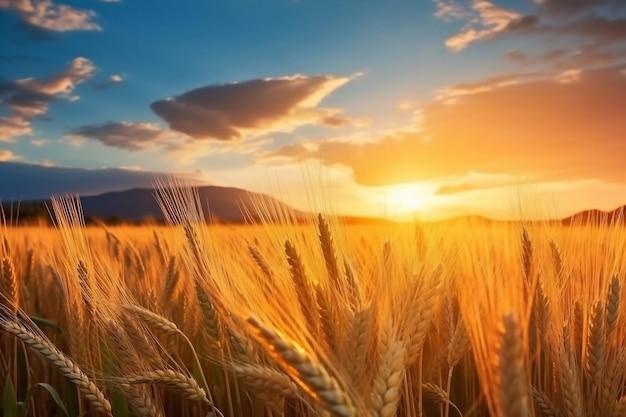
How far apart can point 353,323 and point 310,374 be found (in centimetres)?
38

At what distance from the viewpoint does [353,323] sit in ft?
4.71

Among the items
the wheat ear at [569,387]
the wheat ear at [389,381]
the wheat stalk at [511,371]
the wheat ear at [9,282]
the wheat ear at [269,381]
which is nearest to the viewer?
the wheat stalk at [511,371]

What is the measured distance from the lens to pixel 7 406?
234 cm

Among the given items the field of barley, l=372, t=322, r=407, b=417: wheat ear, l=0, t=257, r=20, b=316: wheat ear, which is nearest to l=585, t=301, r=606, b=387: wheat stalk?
the field of barley

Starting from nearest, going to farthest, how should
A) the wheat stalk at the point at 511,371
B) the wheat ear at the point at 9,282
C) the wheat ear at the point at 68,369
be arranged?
the wheat stalk at the point at 511,371, the wheat ear at the point at 68,369, the wheat ear at the point at 9,282

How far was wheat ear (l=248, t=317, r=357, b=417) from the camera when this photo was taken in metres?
1.05

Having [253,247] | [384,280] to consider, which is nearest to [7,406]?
[253,247]

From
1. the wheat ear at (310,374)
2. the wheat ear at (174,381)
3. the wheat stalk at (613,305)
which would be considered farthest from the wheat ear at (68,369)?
the wheat stalk at (613,305)

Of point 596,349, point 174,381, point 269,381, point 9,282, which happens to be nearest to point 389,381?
point 269,381

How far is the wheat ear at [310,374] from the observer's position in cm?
105

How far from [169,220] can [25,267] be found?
8.09ft

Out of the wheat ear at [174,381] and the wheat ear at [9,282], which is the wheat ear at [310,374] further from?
the wheat ear at [9,282]

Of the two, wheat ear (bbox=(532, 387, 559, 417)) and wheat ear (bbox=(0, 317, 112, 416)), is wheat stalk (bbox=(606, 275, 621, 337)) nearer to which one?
wheat ear (bbox=(532, 387, 559, 417))

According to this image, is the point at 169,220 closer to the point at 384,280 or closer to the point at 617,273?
the point at 384,280
